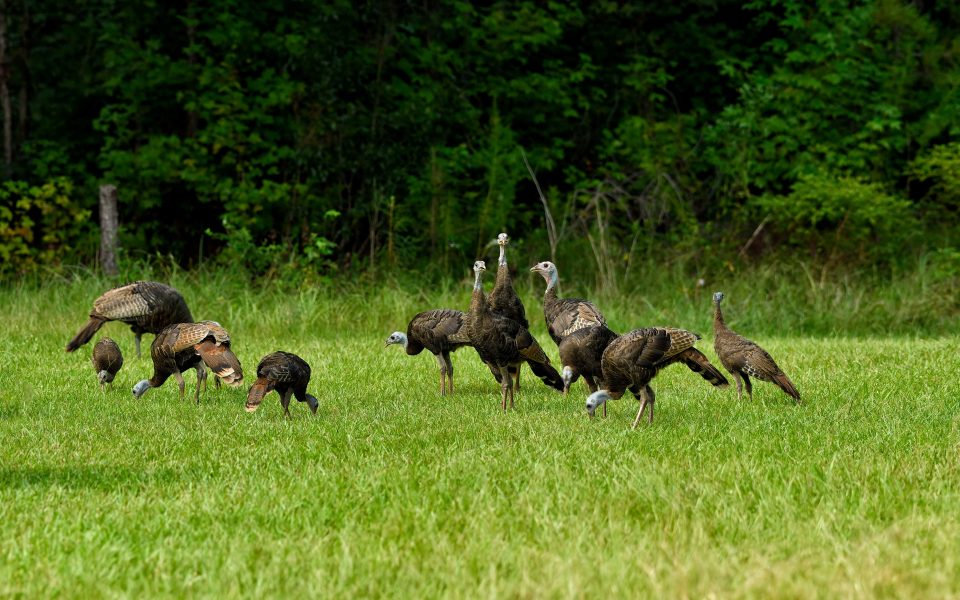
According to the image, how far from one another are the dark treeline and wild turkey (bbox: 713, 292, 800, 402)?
935cm

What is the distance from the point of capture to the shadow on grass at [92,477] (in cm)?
643

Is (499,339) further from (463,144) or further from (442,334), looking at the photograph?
(463,144)

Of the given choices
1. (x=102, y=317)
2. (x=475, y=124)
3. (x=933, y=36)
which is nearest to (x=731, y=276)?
(x=475, y=124)

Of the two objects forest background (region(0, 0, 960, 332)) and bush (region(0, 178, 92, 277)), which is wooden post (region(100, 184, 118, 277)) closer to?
forest background (region(0, 0, 960, 332))

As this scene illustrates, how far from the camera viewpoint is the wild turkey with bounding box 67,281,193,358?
11.3m

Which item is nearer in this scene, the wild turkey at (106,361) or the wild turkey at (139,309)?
the wild turkey at (106,361)

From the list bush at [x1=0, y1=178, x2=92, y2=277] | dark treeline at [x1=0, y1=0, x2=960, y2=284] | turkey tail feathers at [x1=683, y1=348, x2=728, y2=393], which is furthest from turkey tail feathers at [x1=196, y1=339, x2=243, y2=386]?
bush at [x1=0, y1=178, x2=92, y2=277]

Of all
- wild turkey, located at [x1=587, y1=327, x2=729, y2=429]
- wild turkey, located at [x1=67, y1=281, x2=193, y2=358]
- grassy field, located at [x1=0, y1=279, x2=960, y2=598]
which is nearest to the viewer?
grassy field, located at [x1=0, y1=279, x2=960, y2=598]

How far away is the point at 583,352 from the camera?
30.3ft

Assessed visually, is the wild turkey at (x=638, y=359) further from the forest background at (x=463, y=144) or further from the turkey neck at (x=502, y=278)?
the forest background at (x=463, y=144)

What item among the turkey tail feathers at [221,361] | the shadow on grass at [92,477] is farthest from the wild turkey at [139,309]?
the shadow on grass at [92,477]

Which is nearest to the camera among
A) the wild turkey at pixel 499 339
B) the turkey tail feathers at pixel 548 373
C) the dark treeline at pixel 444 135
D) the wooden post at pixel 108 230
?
the wild turkey at pixel 499 339

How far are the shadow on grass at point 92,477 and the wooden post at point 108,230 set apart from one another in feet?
42.1

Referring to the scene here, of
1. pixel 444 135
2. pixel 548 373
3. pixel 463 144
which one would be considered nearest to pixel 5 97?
pixel 444 135
